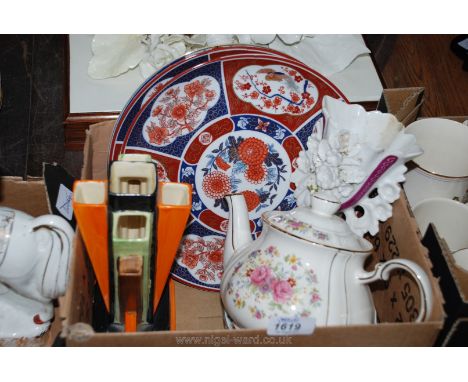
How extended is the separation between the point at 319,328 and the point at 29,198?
0.53 meters

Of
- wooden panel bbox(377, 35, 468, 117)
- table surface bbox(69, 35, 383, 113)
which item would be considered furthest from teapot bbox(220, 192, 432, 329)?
wooden panel bbox(377, 35, 468, 117)

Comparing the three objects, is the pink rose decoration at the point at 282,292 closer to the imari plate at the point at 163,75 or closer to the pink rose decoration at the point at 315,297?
the pink rose decoration at the point at 315,297

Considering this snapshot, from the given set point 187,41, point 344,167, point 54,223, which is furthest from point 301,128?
point 54,223

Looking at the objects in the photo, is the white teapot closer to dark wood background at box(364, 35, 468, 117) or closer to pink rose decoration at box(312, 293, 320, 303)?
pink rose decoration at box(312, 293, 320, 303)

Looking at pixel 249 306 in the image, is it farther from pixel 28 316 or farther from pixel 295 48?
pixel 295 48

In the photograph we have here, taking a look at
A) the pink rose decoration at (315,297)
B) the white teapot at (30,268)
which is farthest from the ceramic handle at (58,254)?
the pink rose decoration at (315,297)

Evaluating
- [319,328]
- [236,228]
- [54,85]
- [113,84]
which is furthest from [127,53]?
[319,328]

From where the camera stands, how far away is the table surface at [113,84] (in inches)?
44.5

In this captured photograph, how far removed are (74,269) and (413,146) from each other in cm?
49

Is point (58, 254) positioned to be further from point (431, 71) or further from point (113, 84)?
point (431, 71)

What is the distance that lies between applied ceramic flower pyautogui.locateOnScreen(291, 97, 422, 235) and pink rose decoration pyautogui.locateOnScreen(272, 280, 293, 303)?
6.1 inches

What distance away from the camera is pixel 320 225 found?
0.81 meters

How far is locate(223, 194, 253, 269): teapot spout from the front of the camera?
2.87 feet

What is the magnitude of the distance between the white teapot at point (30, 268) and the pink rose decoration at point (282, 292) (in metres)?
0.30
